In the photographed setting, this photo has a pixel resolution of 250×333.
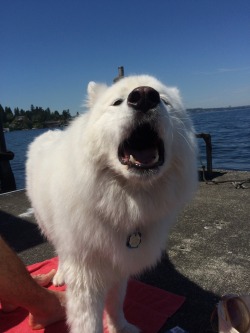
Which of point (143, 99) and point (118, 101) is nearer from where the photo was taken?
point (143, 99)

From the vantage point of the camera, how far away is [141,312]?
2652mm

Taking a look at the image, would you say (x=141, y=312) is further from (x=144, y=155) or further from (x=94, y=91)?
(x=94, y=91)

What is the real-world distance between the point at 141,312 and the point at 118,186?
144cm

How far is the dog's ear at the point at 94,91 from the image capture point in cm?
221

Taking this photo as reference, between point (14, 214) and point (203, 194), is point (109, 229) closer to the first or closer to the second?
point (14, 214)

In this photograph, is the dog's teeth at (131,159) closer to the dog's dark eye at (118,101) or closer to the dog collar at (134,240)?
the dog's dark eye at (118,101)

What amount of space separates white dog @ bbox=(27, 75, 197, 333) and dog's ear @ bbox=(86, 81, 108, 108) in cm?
5

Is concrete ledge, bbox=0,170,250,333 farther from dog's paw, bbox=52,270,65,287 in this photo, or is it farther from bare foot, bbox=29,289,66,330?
bare foot, bbox=29,289,66,330

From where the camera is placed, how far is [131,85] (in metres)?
1.95

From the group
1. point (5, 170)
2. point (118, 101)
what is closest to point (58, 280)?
point (118, 101)

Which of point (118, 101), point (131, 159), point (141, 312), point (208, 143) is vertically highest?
point (118, 101)

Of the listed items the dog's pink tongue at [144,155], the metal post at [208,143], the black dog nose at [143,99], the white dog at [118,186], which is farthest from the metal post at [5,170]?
the black dog nose at [143,99]

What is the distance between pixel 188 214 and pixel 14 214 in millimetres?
2845

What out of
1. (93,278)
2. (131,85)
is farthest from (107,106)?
(93,278)
